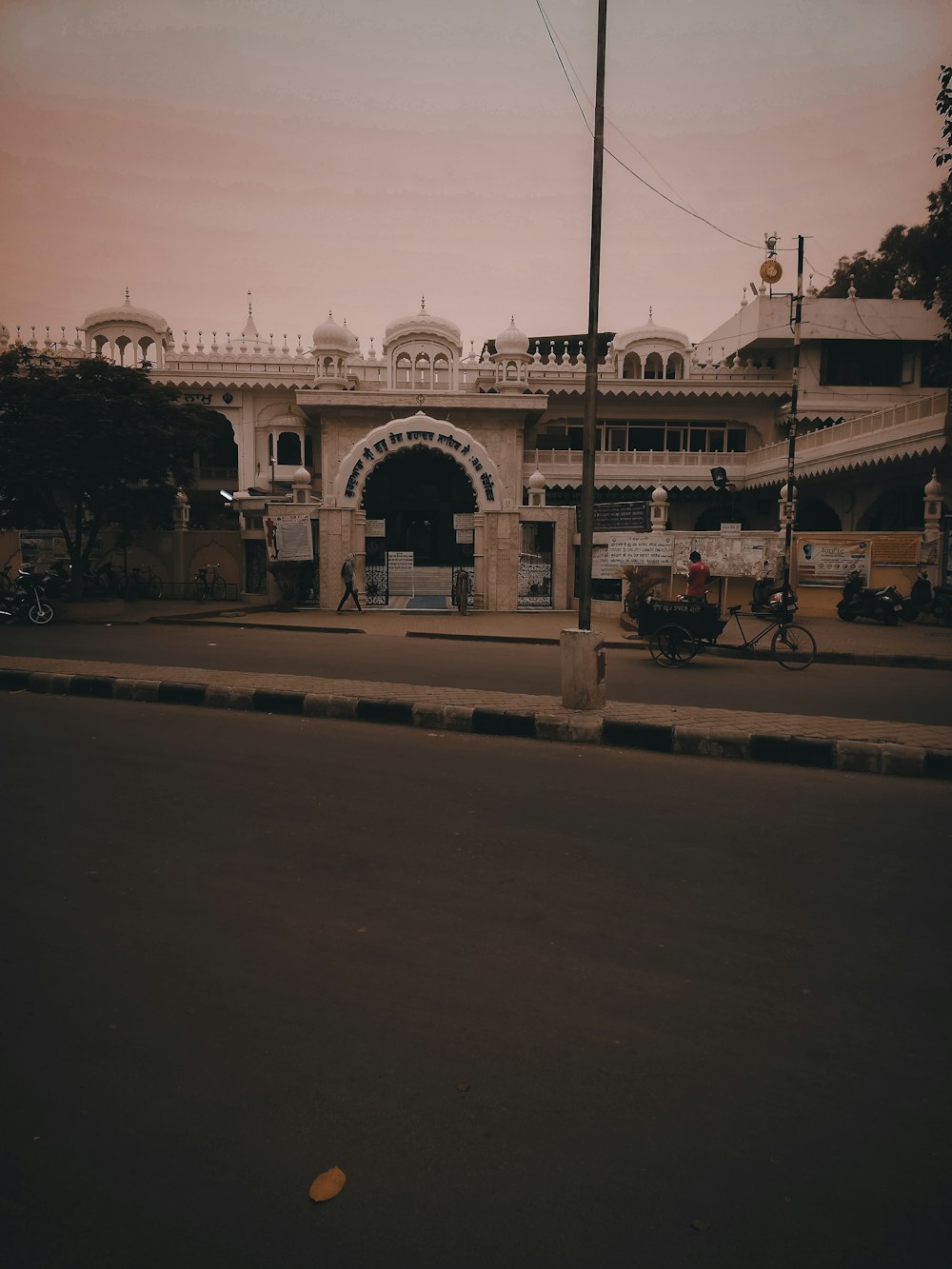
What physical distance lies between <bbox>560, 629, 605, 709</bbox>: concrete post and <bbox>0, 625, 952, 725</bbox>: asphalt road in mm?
1234

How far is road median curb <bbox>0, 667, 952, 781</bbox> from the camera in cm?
666

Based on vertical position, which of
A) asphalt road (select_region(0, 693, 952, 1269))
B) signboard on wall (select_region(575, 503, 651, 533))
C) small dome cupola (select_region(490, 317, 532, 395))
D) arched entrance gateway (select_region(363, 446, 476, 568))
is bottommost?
asphalt road (select_region(0, 693, 952, 1269))

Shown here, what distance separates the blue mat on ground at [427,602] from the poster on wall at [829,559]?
912 centimetres

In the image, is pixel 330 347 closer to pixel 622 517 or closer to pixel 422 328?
pixel 422 328

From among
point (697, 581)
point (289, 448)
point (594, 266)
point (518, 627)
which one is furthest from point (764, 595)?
point (289, 448)

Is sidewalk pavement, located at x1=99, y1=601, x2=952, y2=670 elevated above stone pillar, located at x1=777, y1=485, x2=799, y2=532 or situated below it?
below

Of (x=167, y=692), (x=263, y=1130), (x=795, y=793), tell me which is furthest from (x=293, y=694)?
(x=263, y=1130)

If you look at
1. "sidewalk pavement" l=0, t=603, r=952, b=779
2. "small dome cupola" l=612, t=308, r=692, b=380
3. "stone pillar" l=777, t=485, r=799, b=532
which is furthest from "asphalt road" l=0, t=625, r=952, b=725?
"small dome cupola" l=612, t=308, r=692, b=380

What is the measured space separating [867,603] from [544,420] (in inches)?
643

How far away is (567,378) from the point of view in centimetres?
3186

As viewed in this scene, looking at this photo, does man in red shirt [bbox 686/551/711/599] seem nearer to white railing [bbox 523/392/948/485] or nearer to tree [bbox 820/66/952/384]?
white railing [bbox 523/392/948/485]

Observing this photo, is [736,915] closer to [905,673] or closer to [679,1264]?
[679,1264]

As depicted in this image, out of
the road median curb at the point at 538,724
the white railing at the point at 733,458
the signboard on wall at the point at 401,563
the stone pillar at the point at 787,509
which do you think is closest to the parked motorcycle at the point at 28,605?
the signboard on wall at the point at 401,563

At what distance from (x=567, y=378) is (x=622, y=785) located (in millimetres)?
28015
